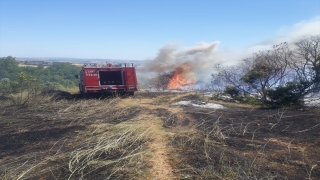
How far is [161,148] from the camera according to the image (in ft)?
21.1

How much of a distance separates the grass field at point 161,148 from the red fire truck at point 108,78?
574 cm

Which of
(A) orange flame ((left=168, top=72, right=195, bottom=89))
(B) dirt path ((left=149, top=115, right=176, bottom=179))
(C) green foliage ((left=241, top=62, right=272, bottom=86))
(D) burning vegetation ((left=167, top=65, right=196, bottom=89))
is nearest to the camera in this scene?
(B) dirt path ((left=149, top=115, right=176, bottom=179))

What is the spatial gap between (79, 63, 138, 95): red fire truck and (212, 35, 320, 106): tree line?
6468 mm

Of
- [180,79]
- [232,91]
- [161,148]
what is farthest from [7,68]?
[161,148]

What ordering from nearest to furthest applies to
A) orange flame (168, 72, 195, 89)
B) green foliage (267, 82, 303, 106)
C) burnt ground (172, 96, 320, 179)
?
burnt ground (172, 96, 320, 179), green foliage (267, 82, 303, 106), orange flame (168, 72, 195, 89)

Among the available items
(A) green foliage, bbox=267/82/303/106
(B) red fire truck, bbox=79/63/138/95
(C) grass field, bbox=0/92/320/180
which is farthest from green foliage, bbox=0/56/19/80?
(A) green foliage, bbox=267/82/303/106

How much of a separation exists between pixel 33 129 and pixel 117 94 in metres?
8.34

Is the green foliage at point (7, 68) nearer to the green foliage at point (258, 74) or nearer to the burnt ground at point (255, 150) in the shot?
the green foliage at point (258, 74)

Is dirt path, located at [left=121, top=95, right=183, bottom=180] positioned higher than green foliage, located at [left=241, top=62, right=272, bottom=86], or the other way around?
green foliage, located at [left=241, top=62, right=272, bottom=86]

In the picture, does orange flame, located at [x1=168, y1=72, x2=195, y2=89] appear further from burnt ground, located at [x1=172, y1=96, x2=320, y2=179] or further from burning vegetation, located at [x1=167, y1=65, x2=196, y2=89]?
burnt ground, located at [x1=172, y1=96, x2=320, y2=179]

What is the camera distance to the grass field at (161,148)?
16.4 ft

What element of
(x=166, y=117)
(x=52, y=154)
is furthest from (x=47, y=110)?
(x=52, y=154)

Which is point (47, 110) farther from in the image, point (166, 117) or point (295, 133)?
point (295, 133)

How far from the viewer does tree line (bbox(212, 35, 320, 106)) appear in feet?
46.6
